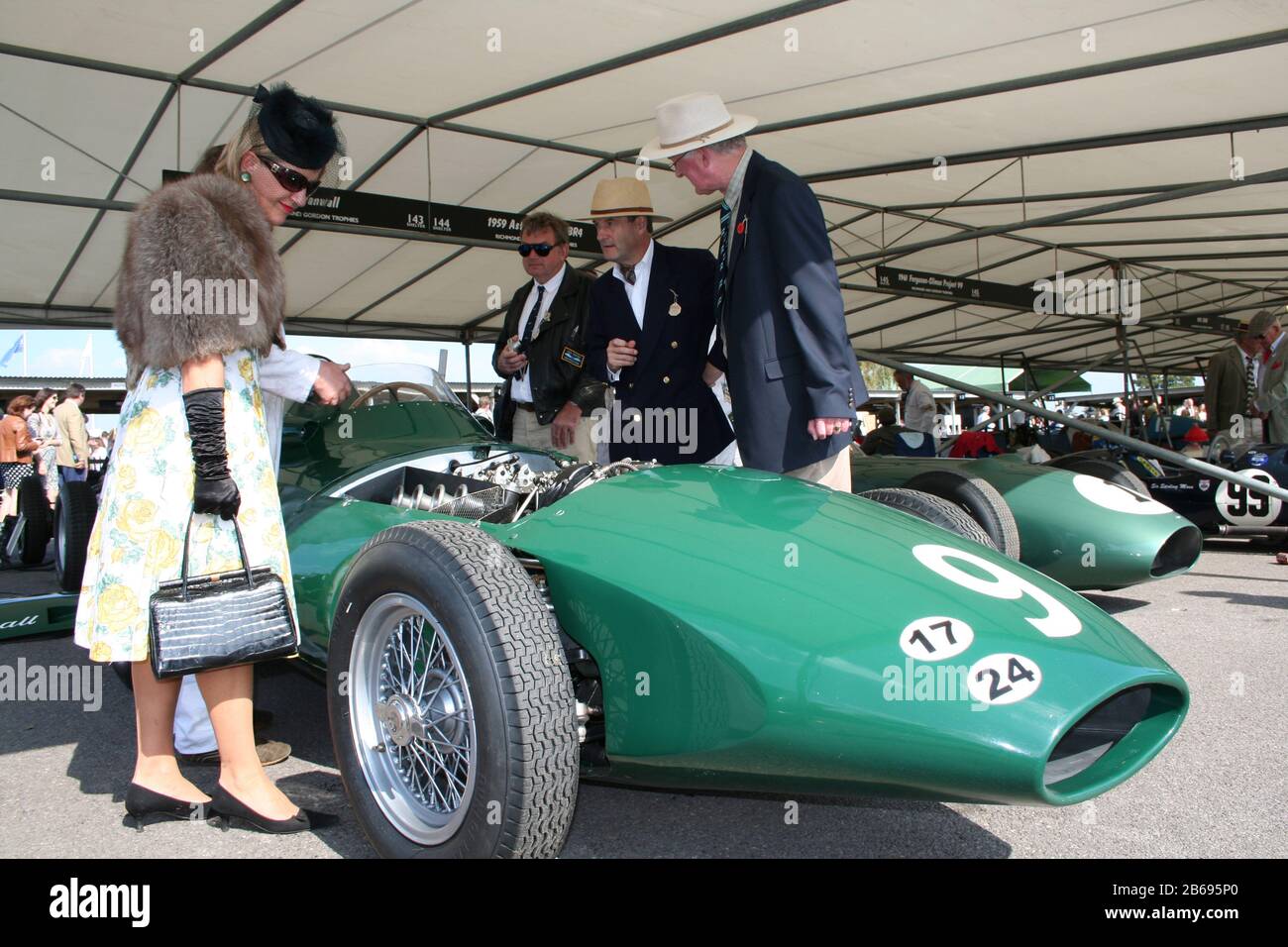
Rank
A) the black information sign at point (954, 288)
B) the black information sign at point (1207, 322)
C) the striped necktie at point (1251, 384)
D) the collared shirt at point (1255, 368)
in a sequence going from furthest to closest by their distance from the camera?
the black information sign at point (1207, 322) → the black information sign at point (954, 288) → the striped necktie at point (1251, 384) → the collared shirt at point (1255, 368)

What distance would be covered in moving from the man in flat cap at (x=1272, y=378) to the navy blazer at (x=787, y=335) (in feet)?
20.9

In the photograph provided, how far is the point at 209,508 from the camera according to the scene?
2352 millimetres

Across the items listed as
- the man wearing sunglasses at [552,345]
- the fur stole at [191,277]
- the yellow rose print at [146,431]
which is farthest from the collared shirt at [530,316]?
the yellow rose print at [146,431]

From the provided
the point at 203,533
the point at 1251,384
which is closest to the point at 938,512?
the point at 203,533

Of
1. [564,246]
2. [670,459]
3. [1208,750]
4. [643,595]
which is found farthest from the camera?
[564,246]

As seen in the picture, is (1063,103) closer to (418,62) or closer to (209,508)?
(418,62)

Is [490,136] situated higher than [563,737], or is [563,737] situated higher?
[490,136]

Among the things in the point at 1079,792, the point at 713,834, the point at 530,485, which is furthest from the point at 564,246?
the point at 1079,792

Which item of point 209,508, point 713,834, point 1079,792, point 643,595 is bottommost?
point 713,834

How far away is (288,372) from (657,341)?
1555 mm

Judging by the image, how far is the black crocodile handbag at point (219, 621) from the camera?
7.34 ft

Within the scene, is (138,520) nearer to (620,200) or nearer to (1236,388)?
(620,200)

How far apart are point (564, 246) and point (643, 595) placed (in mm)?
3132

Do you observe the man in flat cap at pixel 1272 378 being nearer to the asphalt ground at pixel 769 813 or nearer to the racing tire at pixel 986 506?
the racing tire at pixel 986 506
